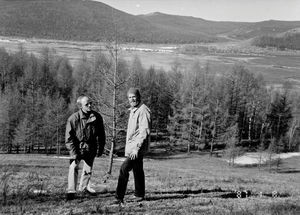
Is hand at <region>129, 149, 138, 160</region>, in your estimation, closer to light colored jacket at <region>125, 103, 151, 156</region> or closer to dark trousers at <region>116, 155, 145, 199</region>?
light colored jacket at <region>125, 103, 151, 156</region>

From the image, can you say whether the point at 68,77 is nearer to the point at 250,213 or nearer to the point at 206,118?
the point at 206,118

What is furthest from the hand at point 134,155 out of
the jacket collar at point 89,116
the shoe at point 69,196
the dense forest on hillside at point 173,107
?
the dense forest on hillside at point 173,107

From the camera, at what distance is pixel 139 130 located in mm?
7145

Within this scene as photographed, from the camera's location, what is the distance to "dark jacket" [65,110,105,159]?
24.8ft

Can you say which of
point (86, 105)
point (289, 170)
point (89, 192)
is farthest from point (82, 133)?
point (289, 170)

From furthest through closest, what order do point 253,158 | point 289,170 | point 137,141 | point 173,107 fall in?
1. point 173,107
2. point 253,158
3. point 289,170
4. point 137,141

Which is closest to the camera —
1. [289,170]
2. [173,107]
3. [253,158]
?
[289,170]

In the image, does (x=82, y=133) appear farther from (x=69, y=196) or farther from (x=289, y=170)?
(x=289, y=170)

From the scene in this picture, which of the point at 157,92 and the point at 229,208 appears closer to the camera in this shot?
the point at 229,208

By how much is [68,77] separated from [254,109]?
42833 mm

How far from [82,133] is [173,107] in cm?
4575

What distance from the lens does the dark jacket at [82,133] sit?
755 centimetres

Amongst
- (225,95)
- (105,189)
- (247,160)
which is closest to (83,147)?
(105,189)

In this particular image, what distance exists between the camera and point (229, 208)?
297 inches
